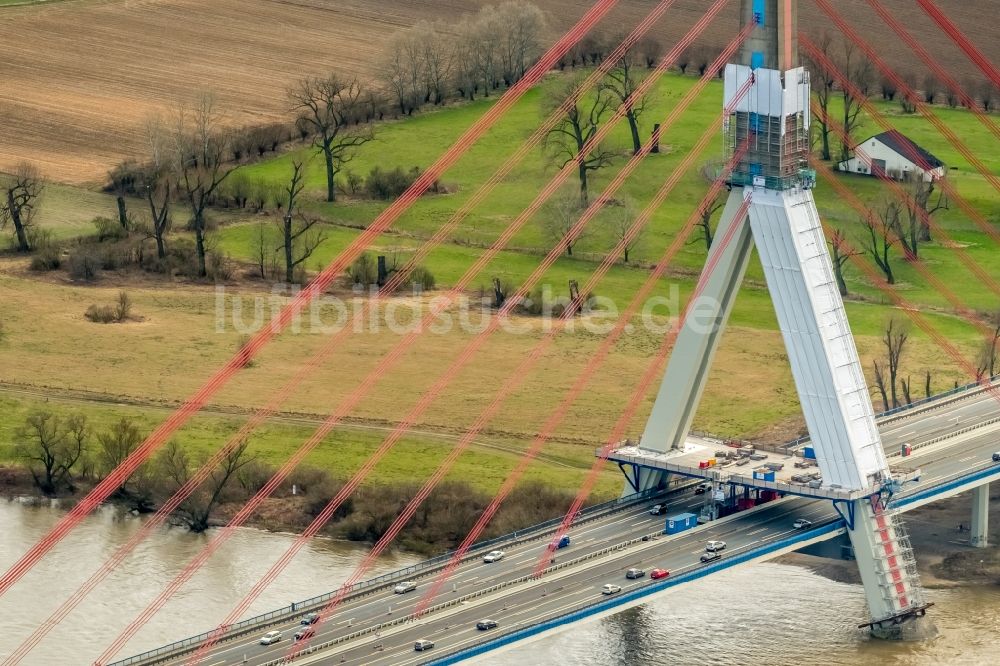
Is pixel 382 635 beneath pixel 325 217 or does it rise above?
beneath

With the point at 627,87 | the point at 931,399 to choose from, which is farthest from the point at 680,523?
the point at 627,87

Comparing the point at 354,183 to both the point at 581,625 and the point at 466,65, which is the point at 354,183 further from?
the point at 581,625

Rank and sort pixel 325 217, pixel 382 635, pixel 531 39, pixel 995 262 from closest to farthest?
pixel 382 635
pixel 995 262
pixel 325 217
pixel 531 39

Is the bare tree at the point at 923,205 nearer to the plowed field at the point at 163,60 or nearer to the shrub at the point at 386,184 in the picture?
the plowed field at the point at 163,60

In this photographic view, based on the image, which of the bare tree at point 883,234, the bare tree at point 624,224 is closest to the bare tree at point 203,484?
the bare tree at point 624,224

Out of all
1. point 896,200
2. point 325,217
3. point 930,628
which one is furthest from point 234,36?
point 930,628

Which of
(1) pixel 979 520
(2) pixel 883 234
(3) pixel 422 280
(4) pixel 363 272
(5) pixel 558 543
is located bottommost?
(1) pixel 979 520

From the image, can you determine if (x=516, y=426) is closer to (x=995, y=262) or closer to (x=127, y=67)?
(x=995, y=262)

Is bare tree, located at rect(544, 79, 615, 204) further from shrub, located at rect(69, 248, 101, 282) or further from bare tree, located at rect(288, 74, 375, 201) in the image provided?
shrub, located at rect(69, 248, 101, 282)
